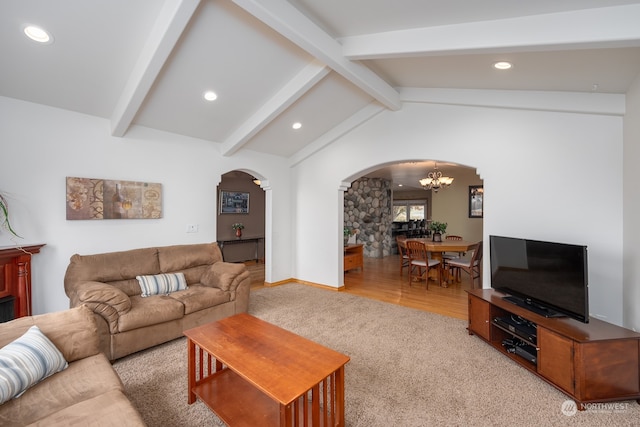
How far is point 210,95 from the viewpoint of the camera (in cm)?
352

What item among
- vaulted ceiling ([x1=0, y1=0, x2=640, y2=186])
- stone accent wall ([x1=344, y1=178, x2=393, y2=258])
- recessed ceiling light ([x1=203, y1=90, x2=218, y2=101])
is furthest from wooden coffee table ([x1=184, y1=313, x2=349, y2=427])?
stone accent wall ([x1=344, y1=178, x2=393, y2=258])

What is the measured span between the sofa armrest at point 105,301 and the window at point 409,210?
32.1ft

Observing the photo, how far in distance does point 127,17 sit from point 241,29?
3.06ft

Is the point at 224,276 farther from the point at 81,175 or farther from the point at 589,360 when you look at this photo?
the point at 589,360

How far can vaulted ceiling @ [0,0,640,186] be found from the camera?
2146mm

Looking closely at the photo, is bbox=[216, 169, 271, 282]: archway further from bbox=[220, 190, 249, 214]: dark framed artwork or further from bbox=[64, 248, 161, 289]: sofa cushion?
bbox=[64, 248, 161, 289]: sofa cushion

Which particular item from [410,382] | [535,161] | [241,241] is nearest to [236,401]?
[410,382]

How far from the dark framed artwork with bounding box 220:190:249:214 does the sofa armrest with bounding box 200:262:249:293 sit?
12.4 feet

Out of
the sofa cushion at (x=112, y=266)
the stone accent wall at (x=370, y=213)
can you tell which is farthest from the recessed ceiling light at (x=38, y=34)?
the stone accent wall at (x=370, y=213)

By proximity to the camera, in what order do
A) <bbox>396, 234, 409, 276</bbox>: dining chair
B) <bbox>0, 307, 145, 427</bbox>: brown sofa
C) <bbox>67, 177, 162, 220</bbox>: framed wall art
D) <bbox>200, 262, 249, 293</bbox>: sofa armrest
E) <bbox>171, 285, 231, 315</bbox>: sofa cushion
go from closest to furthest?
<bbox>0, 307, 145, 427</bbox>: brown sofa < <bbox>171, 285, 231, 315</bbox>: sofa cushion < <bbox>67, 177, 162, 220</bbox>: framed wall art < <bbox>200, 262, 249, 293</bbox>: sofa armrest < <bbox>396, 234, 409, 276</bbox>: dining chair

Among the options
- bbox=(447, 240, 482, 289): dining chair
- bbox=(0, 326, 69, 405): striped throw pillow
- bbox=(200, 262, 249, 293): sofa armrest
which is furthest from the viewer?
bbox=(447, 240, 482, 289): dining chair

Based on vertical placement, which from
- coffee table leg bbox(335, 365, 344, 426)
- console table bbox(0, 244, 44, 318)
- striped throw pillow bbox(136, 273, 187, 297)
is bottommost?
coffee table leg bbox(335, 365, 344, 426)

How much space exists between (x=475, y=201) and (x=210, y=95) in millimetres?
7562

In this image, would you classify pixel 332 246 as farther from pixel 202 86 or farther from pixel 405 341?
pixel 202 86
